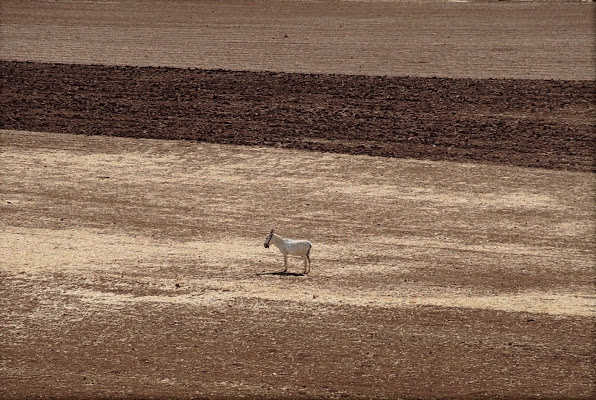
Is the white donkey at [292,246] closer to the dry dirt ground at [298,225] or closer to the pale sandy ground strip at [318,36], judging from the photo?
the dry dirt ground at [298,225]

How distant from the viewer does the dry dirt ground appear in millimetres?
12391

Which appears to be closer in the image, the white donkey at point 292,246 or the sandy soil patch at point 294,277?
the sandy soil patch at point 294,277

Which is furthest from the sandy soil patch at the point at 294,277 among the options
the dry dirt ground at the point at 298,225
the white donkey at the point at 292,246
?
the white donkey at the point at 292,246

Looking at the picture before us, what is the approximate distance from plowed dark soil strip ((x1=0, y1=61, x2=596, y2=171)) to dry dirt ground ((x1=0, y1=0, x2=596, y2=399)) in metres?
0.11

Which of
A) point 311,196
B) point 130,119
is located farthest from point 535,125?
point 130,119

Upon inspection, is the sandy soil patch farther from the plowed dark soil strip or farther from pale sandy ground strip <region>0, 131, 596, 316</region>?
the plowed dark soil strip

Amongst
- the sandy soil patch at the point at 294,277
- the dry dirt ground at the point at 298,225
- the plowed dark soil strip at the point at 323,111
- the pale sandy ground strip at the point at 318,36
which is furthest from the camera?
the pale sandy ground strip at the point at 318,36

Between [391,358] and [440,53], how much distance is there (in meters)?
27.7

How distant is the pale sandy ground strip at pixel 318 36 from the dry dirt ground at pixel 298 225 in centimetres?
37

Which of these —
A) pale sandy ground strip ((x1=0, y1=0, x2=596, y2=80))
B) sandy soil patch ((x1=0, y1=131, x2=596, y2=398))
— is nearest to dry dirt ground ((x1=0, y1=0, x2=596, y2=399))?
sandy soil patch ((x1=0, y1=131, x2=596, y2=398))

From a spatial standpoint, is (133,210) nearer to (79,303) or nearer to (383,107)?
(79,303)

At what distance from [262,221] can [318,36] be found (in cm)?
2619

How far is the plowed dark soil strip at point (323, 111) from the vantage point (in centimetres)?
2505

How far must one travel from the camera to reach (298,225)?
60.1ft
